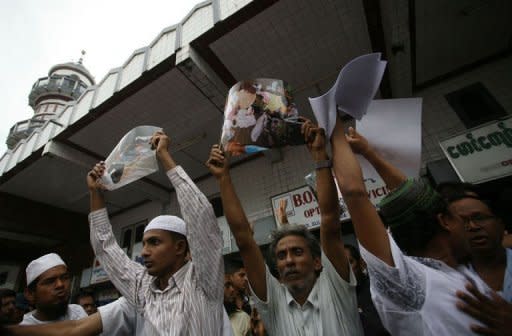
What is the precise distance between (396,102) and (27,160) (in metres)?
8.92

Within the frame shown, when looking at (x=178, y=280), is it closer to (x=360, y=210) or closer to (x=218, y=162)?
(x=218, y=162)

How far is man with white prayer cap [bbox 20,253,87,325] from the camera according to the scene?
188 centimetres

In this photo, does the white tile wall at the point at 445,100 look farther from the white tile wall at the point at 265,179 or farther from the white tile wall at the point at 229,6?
the white tile wall at the point at 229,6

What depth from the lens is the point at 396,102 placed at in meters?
1.07

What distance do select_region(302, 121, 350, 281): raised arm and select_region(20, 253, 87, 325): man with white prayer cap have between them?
2.02 metres

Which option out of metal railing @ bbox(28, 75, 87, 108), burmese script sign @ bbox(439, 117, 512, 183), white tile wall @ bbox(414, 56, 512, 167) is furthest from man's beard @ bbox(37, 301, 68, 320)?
metal railing @ bbox(28, 75, 87, 108)

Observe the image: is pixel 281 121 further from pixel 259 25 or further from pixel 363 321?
pixel 259 25

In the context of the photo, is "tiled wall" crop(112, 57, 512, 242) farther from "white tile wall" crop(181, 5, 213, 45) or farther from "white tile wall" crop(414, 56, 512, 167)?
"white tile wall" crop(181, 5, 213, 45)

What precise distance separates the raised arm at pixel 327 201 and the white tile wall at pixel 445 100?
5.04 metres

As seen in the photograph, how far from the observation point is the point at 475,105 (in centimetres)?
513

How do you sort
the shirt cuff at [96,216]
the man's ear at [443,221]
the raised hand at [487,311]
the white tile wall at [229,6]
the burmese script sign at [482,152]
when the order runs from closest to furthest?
1. the raised hand at [487,311]
2. the man's ear at [443,221]
3. the shirt cuff at [96,216]
4. the white tile wall at [229,6]
5. the burmese script sign at [482,152]

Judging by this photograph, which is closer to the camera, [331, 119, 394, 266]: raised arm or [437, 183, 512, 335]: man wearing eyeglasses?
[331, 119, 394, 266]: raised arm

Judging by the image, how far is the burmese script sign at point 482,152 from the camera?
417 centimetres

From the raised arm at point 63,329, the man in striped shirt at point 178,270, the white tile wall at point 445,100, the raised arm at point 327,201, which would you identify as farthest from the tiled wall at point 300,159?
the raised arm at point 63,329
